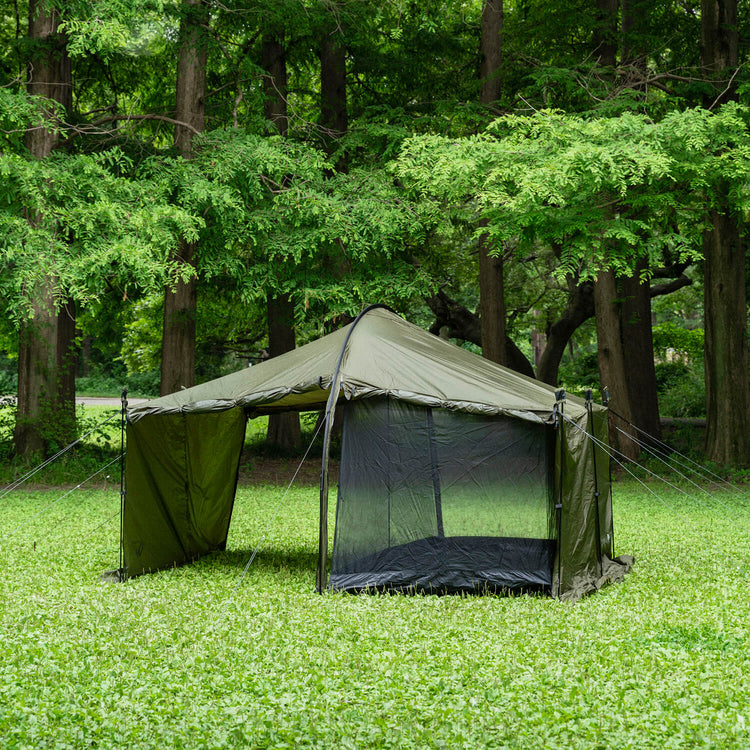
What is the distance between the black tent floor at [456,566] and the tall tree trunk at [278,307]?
448 inches

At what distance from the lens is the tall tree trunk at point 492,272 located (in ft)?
58.9

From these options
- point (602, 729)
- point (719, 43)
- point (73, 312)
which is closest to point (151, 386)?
point (73, 312)

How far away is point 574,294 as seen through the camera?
22266 millimetres

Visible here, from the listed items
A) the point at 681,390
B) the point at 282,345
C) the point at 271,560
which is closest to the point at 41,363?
the point at 282,345

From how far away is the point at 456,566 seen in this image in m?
7.64

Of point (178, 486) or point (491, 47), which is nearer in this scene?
point (178, 486)

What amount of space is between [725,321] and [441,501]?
452 inches

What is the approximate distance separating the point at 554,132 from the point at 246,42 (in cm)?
906

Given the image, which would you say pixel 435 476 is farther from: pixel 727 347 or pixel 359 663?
pixel 727 347

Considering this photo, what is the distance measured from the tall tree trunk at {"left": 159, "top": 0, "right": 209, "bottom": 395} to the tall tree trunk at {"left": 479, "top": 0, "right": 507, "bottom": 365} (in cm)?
591

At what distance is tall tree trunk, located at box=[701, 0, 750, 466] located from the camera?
16.5 metres

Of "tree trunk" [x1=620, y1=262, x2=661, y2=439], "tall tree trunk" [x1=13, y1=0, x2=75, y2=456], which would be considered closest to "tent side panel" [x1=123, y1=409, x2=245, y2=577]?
"tall tree trunk" [x1=13, y1=0, x2=75, y2=456]

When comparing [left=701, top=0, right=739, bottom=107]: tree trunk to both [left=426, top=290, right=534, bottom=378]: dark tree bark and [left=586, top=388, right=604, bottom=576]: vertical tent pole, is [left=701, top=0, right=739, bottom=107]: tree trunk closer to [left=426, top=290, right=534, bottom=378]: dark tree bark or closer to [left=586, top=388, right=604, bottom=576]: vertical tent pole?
[left=426, top=290, right=534, bottom=378]: dark tree bark

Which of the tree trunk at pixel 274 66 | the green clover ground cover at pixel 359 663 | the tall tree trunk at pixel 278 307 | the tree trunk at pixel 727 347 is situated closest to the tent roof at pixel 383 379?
the green clover ground cover at pixel 359 663
